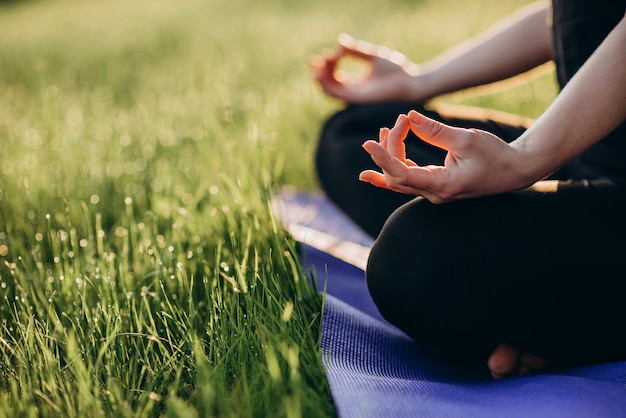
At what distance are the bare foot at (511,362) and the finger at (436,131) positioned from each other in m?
0.39

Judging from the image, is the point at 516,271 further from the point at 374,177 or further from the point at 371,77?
the point at 371,77

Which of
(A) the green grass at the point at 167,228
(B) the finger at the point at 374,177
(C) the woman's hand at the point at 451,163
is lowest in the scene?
(A) the green grass at the point at 167,228

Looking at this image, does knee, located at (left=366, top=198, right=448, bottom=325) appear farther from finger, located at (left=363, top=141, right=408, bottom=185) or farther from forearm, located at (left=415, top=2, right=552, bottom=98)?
forearm, located at (left=415, top=2, right=552, bottom=98)

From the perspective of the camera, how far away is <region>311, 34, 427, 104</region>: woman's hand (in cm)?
172

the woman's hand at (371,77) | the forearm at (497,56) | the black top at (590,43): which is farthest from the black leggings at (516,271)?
the woman's hand at (371,77)

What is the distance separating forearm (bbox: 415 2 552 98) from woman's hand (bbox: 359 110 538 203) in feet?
2.56

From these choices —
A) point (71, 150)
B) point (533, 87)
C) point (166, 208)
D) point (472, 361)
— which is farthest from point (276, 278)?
point (533, 87)

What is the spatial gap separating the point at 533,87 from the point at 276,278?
86.8 inches

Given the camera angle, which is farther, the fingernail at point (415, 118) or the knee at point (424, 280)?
the knee at point (424, 280)

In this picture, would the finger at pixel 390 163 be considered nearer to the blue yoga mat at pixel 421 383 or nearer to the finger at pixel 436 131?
the finger at pixel 436 131

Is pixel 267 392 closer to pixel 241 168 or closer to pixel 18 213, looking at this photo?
pixel 241 168

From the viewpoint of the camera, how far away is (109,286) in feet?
3.78

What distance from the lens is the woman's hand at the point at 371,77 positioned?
172cm

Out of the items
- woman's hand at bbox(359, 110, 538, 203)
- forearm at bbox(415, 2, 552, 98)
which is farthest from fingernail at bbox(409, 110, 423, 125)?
forearm at bbox(415, 2, 552, 98)
